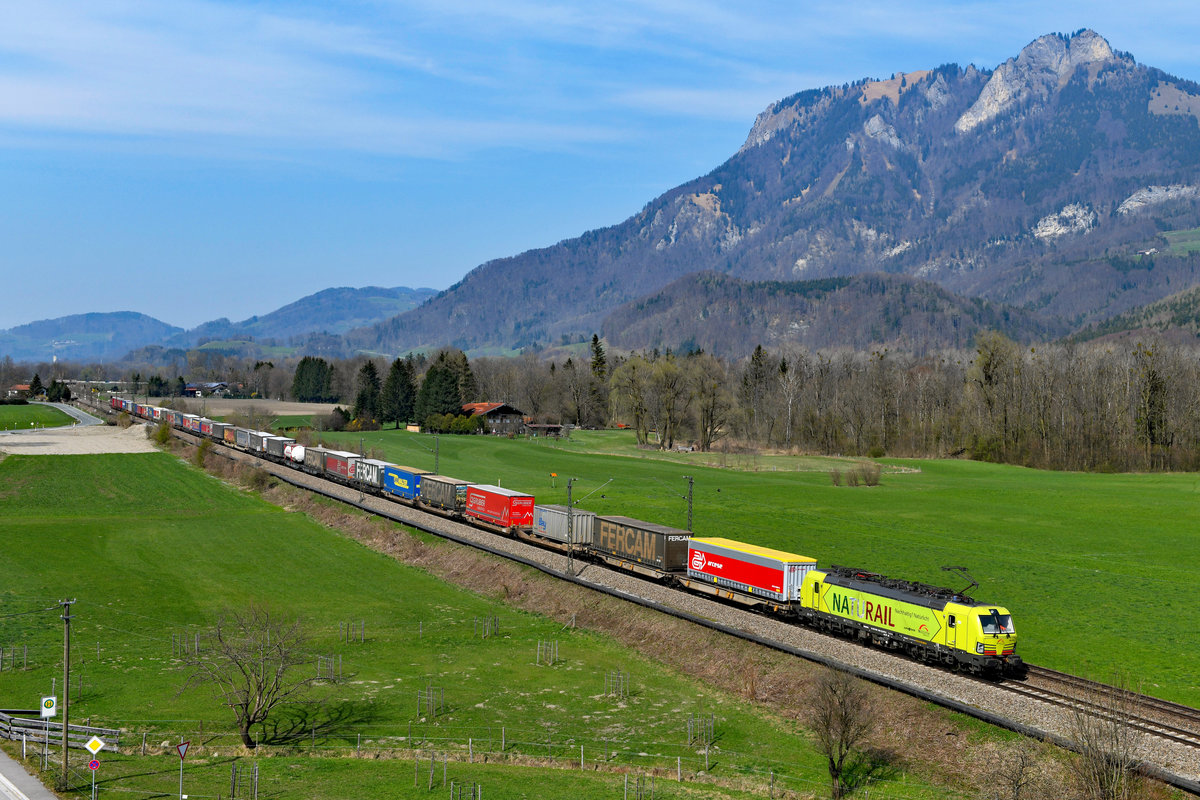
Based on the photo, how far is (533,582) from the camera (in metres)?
67.4

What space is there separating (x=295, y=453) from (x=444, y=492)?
1705 inches

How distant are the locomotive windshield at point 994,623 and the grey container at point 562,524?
106 ft

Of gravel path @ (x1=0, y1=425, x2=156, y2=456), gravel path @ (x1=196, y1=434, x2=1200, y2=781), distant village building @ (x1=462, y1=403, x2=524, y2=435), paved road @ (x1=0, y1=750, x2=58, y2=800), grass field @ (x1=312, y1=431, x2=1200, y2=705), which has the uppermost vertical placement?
distant village building @ (x1=462, y1=403, x2=524, y2=435)

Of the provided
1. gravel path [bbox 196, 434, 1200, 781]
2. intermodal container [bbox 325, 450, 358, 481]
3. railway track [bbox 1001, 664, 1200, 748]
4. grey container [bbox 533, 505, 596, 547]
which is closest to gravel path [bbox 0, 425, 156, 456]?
intermodal container [bbox 325, 450, 358, 481]

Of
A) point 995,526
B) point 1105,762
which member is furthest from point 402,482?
point 1105,762

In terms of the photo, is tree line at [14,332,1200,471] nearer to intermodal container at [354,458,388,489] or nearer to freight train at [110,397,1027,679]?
intermodal container at [354,458,388,489]

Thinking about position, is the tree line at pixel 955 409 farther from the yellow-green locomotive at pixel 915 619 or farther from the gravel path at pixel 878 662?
the yellow-green locomotive at pixel 915 619

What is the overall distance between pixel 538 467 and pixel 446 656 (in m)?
80.3

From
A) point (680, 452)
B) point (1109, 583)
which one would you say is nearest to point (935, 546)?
point (1109, 583)

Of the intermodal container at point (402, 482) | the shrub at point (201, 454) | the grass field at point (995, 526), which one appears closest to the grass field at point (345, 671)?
→ the intermodal container at point (402, 482)

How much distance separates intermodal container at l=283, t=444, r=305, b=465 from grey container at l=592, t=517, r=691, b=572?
67.2 meters

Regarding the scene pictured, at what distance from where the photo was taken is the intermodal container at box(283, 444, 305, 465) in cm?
12456

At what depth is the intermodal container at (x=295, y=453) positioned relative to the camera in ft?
409

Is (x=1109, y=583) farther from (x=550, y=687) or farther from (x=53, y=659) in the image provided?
(x=53, y=659)
